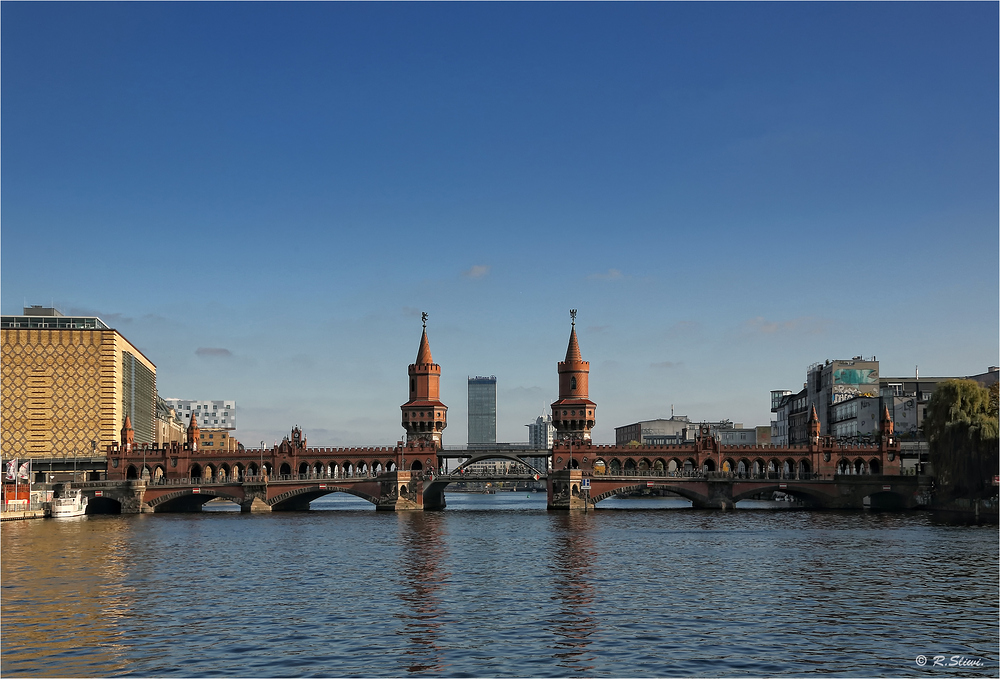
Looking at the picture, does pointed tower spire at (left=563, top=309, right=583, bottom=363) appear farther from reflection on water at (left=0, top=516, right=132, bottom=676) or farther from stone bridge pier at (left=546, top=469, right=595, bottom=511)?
reflection on water at (left=0, top=516, right=132, bottom=676)

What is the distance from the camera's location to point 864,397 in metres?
198

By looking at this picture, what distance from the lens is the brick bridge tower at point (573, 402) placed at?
7431 inches

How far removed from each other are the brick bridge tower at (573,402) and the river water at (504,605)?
295ft

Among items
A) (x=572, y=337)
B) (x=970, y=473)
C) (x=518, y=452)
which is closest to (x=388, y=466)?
(x=518, y=452)

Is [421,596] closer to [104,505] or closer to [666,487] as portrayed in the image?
[666,487]

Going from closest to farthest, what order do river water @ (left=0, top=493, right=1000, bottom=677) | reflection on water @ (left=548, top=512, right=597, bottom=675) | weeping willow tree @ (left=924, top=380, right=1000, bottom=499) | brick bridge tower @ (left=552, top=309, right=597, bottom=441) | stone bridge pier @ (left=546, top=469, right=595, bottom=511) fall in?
river water @ (left=0, top=493, right=1000, bottom=677) < reflection on water @ (left=548, top=512, right=597, bottom=675) < weeping willow tree @ (left=924, top=380, right=1000, bottom=499) < stone bridge pier @ (left=546, top=469, right=595, bottom=511) < brick bridge tower @ (left=552, top=309, right=597, bottom=441)

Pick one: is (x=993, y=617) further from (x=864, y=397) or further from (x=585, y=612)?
(x=864, y=397)

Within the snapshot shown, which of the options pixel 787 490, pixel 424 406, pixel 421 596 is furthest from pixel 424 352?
pixel 421 596

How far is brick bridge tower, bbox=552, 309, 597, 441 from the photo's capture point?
188750 millimetres

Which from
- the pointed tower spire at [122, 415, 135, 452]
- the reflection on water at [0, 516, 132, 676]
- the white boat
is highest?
the pointed tower spire at [122, 415, 135, 452]

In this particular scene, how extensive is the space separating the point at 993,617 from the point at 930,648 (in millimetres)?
9233

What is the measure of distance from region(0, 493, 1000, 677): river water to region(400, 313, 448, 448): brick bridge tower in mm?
92506

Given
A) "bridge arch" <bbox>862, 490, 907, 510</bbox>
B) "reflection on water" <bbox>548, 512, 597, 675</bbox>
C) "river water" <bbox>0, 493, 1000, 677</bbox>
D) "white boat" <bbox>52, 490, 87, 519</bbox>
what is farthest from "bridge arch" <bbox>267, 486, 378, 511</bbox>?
"bridge arch" <bbox>862, 490, 907, 510</bbox>

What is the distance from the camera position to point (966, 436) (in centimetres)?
11800
